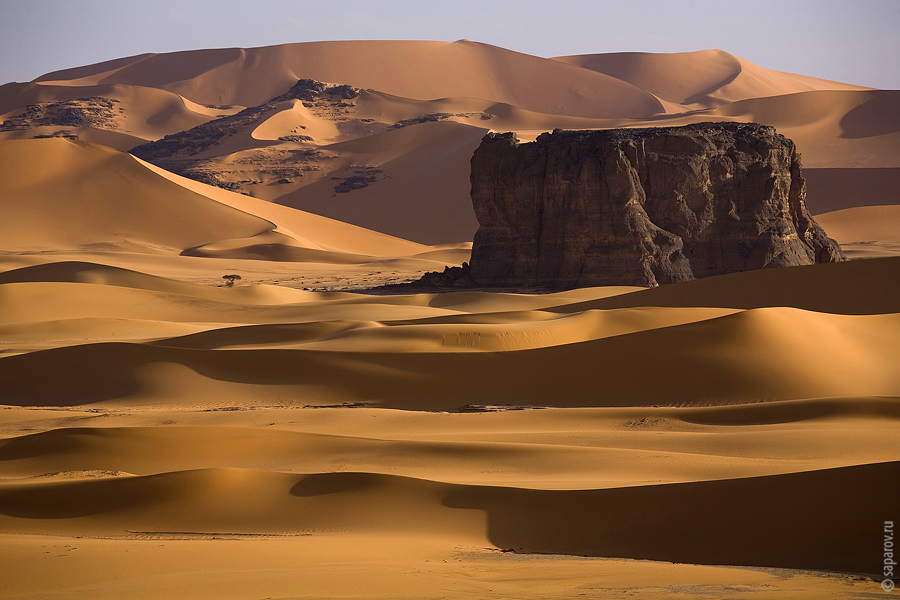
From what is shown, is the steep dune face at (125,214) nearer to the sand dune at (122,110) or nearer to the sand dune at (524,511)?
the sand dune at (122,110)

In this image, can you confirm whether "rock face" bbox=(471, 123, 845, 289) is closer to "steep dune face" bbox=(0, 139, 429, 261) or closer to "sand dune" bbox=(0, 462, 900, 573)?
"steep dune face" bbox=(0, 139, 429, 261)

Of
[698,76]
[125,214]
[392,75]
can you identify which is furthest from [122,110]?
[698,76]

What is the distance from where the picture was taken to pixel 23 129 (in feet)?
353

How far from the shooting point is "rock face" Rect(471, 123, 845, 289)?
32.5 m

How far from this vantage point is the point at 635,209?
32.7 m

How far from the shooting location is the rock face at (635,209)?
3250cm

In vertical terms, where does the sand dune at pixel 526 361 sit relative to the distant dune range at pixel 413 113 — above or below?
below

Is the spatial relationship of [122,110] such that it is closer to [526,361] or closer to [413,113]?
[413,113]

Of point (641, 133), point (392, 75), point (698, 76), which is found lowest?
point (641, 133)

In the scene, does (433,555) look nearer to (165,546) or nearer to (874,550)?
(165,546)

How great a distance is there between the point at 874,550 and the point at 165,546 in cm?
440

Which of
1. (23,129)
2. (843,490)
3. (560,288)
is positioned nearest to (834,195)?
(560,288)

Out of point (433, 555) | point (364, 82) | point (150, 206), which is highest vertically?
point (364, 82)

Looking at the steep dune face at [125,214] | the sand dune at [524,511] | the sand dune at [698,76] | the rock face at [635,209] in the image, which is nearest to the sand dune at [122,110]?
the steep dune face at [125,214]
